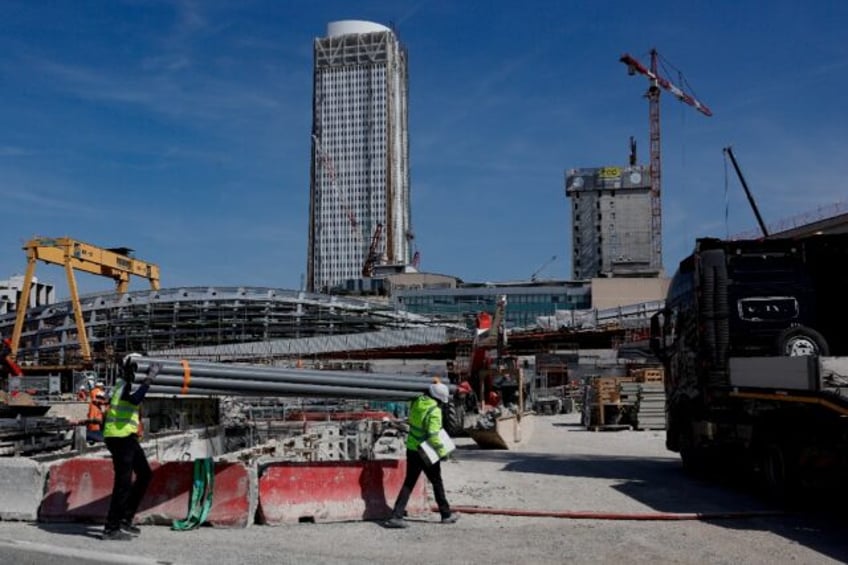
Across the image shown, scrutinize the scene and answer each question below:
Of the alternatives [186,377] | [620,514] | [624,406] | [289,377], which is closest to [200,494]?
[186,377]

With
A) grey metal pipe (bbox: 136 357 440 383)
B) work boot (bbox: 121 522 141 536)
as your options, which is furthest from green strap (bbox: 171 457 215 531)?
grey metal pipe (bbox: 136 357 440 383)

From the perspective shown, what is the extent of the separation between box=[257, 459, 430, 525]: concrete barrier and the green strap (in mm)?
537

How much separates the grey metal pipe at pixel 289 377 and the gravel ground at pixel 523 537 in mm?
1521

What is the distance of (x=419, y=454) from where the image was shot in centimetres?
962

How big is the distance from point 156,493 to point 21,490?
1522 mm

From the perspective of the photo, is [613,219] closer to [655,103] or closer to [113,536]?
[655,103]

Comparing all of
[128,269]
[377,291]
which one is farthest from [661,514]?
[377,291]

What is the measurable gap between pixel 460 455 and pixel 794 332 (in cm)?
870

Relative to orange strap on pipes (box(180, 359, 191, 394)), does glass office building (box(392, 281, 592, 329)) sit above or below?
above

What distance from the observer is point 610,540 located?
29.3 feet

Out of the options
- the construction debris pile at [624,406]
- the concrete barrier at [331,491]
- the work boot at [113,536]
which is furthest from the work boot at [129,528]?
the construction debris pile at [624,406]

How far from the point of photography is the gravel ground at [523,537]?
26.2 feet

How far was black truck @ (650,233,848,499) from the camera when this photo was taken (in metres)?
10.7

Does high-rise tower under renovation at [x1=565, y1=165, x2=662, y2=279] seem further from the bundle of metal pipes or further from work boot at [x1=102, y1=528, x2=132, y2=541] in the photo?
work boot at [x1=102, y1=528, x2=132, y2=541]
